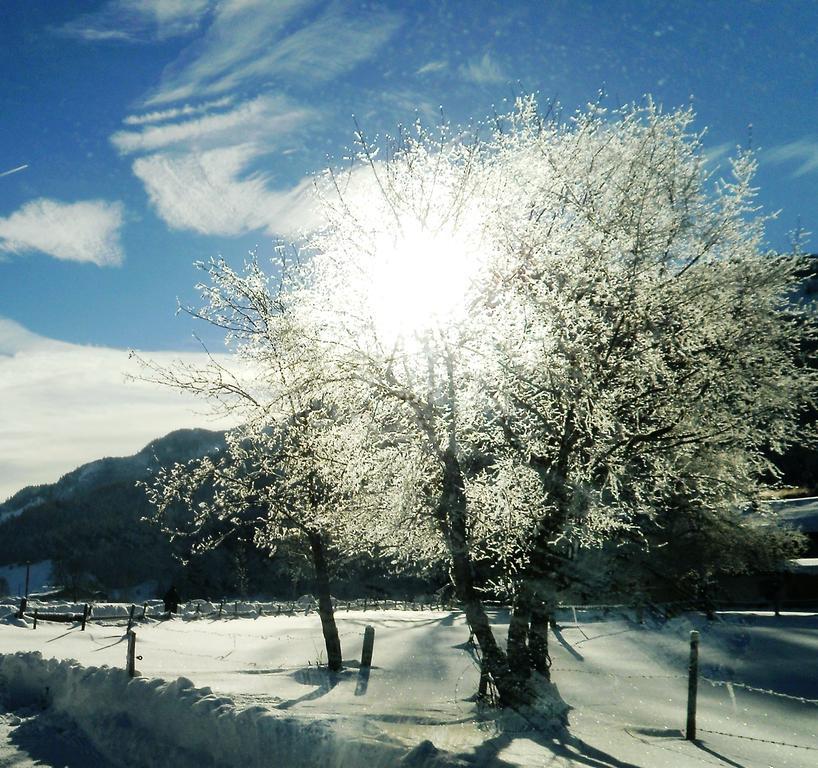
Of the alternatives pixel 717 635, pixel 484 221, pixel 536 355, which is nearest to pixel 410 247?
pixel 484 221

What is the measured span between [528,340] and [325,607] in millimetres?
10636

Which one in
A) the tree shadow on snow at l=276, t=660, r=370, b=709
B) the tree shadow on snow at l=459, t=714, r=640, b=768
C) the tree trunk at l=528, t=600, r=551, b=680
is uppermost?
the tree trunk at l=528, t=600, r=551, b=680

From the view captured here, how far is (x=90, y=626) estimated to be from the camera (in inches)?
1171

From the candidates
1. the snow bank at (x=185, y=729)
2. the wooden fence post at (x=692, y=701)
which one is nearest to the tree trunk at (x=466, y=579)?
the wooden fence post at (x=692, y=701)

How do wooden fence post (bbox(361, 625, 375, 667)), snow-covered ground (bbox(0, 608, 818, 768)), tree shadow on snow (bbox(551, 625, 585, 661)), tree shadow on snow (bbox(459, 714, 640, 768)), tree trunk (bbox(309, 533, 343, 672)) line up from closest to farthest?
tree shadow on snow (bbox(459, 714, 640, 768)), snow-covered ground (bbox(0, 608, 818, 768)), wooden fence post (bbox(361, 625, 375, 667)), tree trunk (bbox(309, 533, 343, 672)), tree shadow on snow (bbox(551, 625, 585, 661))

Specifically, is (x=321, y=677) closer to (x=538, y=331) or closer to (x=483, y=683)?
(x=483, y=683)

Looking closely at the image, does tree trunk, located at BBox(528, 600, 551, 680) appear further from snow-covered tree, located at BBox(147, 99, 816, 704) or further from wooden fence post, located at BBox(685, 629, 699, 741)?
wooden fence post, located at BBox(685, 629, 699, 741)

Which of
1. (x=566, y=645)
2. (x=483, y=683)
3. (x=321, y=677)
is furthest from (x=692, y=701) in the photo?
(x=566, y=645)

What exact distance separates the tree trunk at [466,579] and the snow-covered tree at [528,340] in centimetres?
3

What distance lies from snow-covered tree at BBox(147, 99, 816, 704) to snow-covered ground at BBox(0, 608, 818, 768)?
190 centimetres

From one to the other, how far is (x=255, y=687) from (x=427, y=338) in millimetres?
6990

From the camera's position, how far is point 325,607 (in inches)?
653

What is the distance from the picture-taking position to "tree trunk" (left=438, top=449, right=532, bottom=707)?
960 centimetres

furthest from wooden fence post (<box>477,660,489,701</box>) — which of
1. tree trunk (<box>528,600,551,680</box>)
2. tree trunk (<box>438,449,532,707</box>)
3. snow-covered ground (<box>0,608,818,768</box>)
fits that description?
tree trunk (<box>528,600,551,680</box>)
